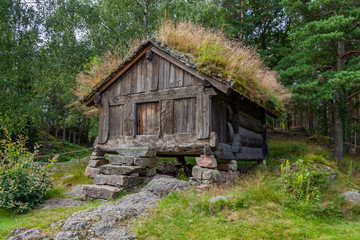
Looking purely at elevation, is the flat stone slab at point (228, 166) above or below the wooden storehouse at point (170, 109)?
below

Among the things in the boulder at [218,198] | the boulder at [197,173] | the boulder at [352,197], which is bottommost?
the boulder at [352,197]

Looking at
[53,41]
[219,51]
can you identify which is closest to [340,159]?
[219,51]

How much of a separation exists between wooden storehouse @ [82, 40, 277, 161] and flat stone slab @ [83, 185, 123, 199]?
6.80 feet

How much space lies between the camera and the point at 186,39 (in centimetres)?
882

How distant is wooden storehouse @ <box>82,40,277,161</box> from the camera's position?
25.6 ft

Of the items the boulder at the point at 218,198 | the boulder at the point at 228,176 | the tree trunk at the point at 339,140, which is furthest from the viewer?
the tree trunk at the point at 339,140

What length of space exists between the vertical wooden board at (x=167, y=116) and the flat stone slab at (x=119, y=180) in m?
1.81

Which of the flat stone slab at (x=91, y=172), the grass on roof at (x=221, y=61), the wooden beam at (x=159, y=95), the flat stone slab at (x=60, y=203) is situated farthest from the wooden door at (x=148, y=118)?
the flat stone slab at (x=60, y=203)

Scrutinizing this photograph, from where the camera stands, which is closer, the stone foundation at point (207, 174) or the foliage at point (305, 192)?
the foliage at point (305, 192)

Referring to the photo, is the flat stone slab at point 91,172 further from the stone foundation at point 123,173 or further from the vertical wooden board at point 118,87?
the vertical wooden board at point 118,87

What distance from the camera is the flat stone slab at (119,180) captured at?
7.39 m

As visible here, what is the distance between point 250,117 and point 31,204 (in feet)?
27.0

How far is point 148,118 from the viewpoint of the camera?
9.09m

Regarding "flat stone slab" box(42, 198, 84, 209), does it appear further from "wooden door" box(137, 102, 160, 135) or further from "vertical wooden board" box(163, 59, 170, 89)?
"vertical wooden board" box(163, 59, 170, 89)
